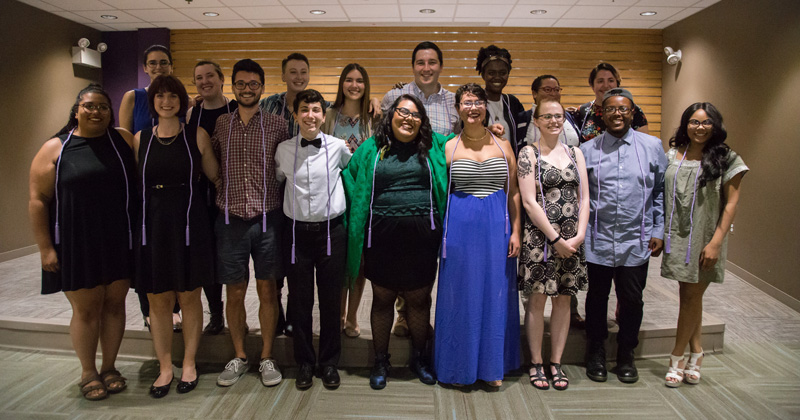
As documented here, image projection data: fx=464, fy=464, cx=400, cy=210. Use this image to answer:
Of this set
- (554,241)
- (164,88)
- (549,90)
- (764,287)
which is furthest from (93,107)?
(764,287)

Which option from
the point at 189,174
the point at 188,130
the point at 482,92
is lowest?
the point at 189,174

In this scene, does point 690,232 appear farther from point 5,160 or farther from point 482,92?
point 5,160

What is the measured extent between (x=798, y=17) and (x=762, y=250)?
2.22m

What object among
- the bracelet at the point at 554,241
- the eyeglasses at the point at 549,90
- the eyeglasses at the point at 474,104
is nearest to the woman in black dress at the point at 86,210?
the eyeglasses at the point at 474,104

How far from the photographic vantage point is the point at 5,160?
5.59 m

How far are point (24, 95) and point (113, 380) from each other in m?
4.99

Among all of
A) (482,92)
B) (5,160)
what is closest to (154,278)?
(482,92)

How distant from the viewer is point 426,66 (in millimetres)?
2947

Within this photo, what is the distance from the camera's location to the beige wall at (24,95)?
18.2 feet

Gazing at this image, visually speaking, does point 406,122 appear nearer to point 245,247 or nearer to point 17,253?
point 245,247

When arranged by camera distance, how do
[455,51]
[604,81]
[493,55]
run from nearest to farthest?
[493,55] < [604,81] < [455,51]

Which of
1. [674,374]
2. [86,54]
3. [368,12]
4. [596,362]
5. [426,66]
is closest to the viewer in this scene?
[674,374]

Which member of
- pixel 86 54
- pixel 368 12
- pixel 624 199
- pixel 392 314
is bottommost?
pixel 392 314

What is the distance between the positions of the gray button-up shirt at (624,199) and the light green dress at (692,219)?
6cm
